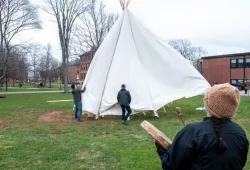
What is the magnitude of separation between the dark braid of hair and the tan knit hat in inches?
1.5

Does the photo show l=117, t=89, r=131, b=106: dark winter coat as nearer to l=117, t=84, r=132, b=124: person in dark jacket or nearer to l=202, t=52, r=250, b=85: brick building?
l=117, t=84, r=132, b=124: person in dark jacket

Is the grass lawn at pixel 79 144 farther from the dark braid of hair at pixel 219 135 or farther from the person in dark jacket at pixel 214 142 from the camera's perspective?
the dark braid of hair at pixel 219 135

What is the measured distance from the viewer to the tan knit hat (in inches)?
79.4

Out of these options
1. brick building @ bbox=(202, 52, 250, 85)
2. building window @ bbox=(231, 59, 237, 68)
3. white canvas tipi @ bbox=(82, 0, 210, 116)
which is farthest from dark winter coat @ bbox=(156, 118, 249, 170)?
building window @ bbox=(231, 59, 237, 68)

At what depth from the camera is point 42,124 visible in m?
10.4

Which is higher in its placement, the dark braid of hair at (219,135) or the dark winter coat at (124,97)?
the dark braid of hair at (219,135)

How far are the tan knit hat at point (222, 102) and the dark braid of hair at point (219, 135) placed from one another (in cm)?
4

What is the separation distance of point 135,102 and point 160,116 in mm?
1813

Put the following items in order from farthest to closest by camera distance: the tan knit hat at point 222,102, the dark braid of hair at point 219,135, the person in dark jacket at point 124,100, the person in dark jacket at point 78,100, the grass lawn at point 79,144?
the person in dark jacket at point 78,100
the person in dark jacket at point 124,100
the grass lawn at point 79,144
the tan knit hat at point 222,102
the dark braid of hair at point 219,135

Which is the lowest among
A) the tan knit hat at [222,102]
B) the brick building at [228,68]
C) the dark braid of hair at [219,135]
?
the dark braid of hair at [219,135]

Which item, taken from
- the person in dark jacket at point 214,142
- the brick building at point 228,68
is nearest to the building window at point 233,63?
the brick building at point 228,68

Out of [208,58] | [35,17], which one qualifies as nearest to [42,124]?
[35,17]

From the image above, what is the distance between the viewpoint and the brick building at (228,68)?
3925 cm

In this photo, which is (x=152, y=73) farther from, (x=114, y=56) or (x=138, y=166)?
(x=138, y=166)
